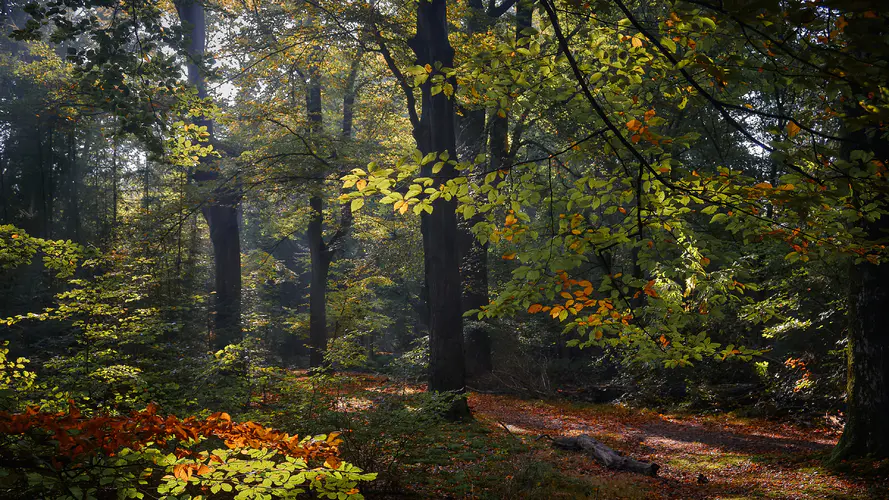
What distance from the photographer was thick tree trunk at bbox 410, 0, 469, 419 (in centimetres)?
948

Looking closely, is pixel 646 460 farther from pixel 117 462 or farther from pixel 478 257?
pixel 478 257

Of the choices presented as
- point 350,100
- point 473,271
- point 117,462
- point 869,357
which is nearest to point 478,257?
point 473,271

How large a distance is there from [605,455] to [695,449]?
2250 millimetres

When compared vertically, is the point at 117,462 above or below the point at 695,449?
above

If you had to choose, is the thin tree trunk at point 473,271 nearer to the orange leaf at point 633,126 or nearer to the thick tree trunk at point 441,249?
the thick tree trunk at point 441,249

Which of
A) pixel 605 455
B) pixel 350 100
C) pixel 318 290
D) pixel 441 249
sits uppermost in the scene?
pixel 350 100

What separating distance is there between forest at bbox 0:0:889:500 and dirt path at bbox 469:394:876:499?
8 centimetres

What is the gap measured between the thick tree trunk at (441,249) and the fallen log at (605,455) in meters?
1.91

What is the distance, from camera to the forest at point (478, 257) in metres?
2.96

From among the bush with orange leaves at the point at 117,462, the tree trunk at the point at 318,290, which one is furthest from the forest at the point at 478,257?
the tree trunk at the point at 318,290

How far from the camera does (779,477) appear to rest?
691 cm

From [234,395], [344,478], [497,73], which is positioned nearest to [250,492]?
[344,478]

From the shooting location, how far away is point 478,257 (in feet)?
50.4

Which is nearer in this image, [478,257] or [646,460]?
[646,460]
